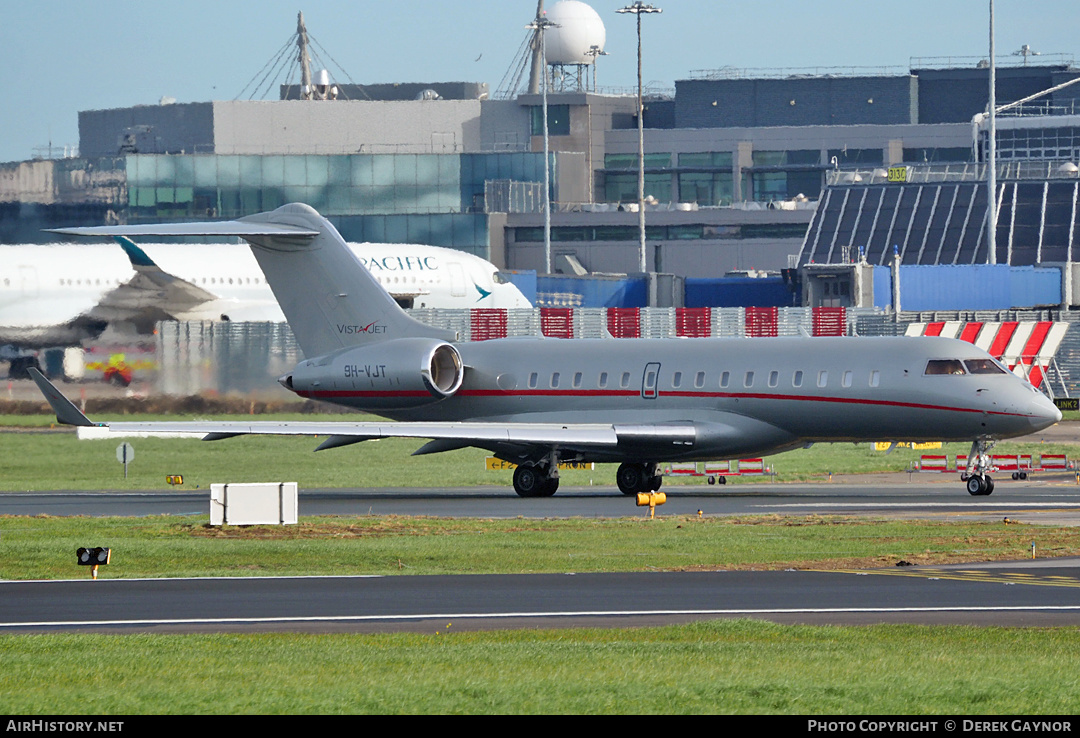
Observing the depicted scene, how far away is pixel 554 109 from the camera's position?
147m

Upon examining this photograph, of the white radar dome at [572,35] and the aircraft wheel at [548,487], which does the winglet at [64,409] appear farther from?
the white radar dome at [572,35]

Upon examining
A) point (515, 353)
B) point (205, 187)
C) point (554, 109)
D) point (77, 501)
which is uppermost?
point (554, 109)

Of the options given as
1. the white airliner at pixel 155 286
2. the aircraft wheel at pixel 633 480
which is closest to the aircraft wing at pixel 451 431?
the aircraft wheel at pixel 633 480

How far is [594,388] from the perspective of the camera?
4000 cm

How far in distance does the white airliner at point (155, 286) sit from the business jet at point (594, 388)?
17.0m

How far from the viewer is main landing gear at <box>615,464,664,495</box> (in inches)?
1579

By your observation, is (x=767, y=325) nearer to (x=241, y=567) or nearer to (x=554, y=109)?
(x=241, y=567)

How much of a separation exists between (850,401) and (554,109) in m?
113

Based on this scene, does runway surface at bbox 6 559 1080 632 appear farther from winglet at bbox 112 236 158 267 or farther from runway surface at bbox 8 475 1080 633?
winglet at bbox 112 236 158 267

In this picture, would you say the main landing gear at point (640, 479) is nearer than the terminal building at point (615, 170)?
Yes

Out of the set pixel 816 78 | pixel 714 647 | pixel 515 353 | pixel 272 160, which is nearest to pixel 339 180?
pixel 272 160

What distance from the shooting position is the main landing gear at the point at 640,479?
40.1 meters

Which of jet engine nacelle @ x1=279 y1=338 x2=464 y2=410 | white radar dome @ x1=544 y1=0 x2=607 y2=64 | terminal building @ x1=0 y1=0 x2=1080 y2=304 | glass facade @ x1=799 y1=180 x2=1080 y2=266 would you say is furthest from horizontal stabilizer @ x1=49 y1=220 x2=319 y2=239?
white radar dome @ x1=544 y1=0 x2=607 y2=64

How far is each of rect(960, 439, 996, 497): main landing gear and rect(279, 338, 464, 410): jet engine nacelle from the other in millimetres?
12492
